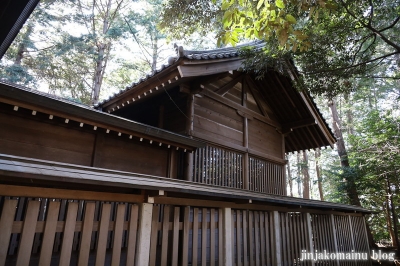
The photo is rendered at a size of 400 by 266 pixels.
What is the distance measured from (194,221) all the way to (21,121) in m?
3.40

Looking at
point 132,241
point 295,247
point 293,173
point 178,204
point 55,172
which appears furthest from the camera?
point 293,173

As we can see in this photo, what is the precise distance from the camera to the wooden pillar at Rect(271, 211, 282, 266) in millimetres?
5613

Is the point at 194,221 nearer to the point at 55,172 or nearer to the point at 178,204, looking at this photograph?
the point at 178,204

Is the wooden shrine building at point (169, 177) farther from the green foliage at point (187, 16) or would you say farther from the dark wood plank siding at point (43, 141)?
the green foliage at point (187, 16)

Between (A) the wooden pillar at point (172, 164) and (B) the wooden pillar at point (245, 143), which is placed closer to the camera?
(A) the wooden pillar at point (172, 164)

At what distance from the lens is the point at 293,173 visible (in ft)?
86.3

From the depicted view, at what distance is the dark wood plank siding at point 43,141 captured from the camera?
172 inches

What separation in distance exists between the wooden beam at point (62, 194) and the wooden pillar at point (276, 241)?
11.2ft

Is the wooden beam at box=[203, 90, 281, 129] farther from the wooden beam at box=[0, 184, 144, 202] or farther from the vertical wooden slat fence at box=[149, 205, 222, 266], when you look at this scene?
the wooden beam at box=[0, 184, 144, 202]

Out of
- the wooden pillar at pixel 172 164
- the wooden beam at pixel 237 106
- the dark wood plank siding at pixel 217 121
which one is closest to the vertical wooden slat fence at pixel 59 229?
the wooden pillar at pixel 172 164

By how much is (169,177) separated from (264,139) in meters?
4.13

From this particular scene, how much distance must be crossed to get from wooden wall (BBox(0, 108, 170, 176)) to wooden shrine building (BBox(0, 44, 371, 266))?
0.06 feet

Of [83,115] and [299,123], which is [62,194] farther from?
[299,123]

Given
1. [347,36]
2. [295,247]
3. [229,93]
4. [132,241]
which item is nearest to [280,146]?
[229,93]
